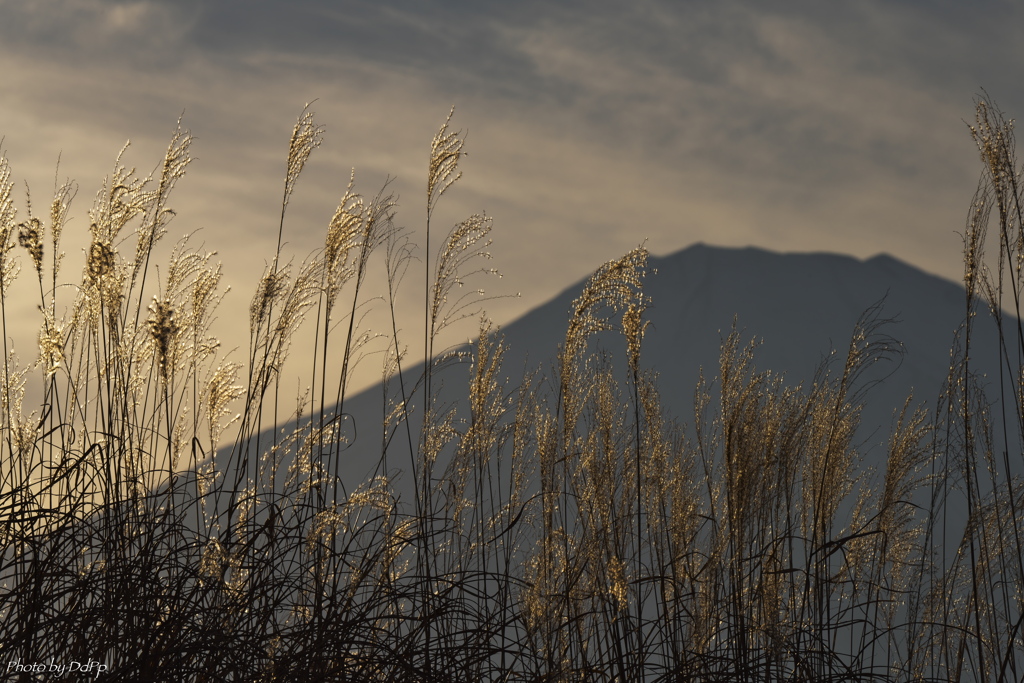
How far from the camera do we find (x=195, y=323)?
2859 millimetres

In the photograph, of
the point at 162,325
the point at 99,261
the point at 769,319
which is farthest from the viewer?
the point at 769,319

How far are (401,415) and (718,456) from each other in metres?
1.28

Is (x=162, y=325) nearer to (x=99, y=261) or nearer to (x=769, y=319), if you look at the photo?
(x=99, y=261)

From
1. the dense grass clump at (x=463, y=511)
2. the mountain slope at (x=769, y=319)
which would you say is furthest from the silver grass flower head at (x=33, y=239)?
the mountain slope at (x=769, y=319)

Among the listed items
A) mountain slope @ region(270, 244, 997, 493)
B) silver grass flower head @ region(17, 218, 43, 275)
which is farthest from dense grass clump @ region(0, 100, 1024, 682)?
mountain slope @ region(270, 244, 997, 493)

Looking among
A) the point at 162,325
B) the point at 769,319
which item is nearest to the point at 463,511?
the point at 162,325

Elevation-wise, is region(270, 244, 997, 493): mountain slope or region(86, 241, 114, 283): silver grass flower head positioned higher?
region(270, 244, 997, 493): mountain slope

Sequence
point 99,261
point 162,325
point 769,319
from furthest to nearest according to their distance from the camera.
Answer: point 769,319, point 99,261, point 162,325

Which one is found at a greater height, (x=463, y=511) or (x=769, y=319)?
(x=769, y=319)

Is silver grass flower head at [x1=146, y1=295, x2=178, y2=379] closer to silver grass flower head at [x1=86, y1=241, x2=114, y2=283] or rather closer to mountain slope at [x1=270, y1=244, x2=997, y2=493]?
silver grass flower head at [x1=86, y1=241, x2=114, y2=283]

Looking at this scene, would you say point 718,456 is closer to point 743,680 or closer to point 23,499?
point 743,680

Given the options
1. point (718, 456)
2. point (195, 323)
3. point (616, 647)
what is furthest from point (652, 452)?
point (195, 323)

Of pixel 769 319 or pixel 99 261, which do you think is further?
pixel 769 319

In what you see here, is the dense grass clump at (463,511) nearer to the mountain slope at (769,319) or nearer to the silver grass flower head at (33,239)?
the silver grass flower head at (33,239)
